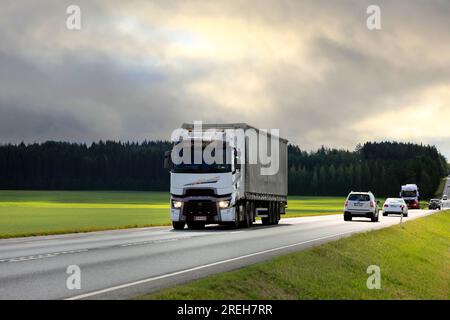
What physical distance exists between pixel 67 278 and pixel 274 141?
26968mm

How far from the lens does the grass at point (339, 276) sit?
1252cm

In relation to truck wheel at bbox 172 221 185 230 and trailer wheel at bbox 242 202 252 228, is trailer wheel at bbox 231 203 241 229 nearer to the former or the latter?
trailer wheel at bbox 242 202 252 228

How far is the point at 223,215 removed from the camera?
33531mm

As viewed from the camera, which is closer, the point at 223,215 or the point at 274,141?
→ the point at 223,215

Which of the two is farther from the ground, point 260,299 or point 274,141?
point 274,141

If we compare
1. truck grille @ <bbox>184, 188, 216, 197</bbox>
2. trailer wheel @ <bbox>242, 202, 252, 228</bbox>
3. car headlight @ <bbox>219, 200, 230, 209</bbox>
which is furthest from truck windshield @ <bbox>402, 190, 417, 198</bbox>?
truck grille @ <bbox>184, 188, 216, 197</bbox>

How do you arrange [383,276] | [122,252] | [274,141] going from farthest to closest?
[274,141] → [122,252] → [383,276]

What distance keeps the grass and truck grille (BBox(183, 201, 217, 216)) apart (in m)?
7.61

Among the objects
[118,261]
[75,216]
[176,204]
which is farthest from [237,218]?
[75,216]

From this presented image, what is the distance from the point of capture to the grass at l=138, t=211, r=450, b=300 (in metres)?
12.5

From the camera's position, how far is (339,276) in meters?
16.5

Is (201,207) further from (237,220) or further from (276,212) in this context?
→ (276,212)
